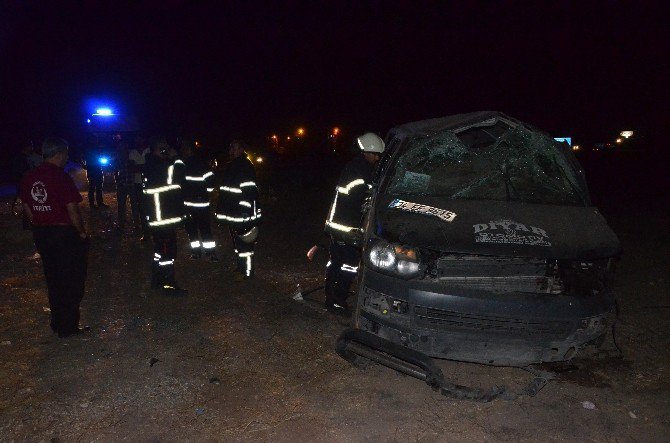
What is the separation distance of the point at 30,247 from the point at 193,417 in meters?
6.39

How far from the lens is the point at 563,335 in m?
3.30


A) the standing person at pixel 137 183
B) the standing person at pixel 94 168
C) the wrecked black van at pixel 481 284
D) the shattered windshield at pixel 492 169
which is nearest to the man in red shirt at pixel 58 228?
the wrecked black van at pixel 481 284

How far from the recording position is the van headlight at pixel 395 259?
342 cm

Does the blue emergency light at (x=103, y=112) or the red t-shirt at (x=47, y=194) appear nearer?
the red t-shirt at (x=47, y=194)

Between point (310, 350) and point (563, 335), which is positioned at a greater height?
point (563, 335)

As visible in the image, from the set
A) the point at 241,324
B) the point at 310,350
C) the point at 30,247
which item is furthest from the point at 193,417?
the point at 30,247

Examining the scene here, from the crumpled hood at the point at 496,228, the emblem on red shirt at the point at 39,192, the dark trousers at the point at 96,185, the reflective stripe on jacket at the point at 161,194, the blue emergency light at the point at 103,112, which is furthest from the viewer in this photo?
the blue emergency light at the point at 103,112

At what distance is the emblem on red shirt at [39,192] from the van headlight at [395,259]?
2867 millimetres

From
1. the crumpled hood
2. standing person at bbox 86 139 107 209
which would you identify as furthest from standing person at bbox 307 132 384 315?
standing person at bbox 86 139 107 209

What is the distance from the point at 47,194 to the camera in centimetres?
411

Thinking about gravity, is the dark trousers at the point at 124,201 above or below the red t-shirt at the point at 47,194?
below

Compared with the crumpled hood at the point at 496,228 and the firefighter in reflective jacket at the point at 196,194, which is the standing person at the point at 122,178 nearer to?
the firefighter in reflective jacket at the point at 196,194

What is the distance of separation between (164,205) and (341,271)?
2.18 meters

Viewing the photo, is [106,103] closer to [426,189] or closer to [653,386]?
[426,189]
